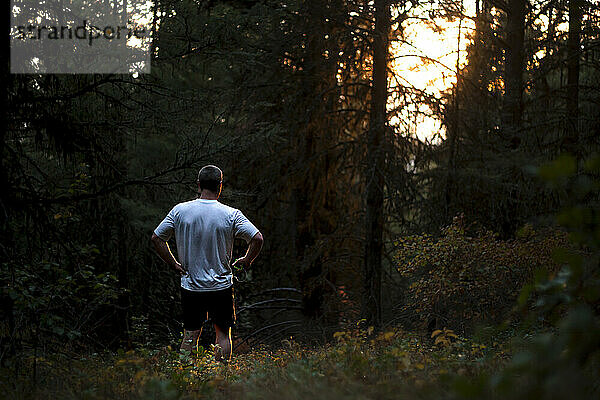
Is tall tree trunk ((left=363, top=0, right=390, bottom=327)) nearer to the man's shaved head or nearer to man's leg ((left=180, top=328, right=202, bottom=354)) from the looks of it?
the man's shaved head

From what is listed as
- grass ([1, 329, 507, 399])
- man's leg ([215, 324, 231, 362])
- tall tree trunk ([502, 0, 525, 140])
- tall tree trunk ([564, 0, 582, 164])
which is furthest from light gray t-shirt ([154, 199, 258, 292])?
tall tree trunk ([502, 0, 525, 140])

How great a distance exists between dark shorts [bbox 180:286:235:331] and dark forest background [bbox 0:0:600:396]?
1.34 m

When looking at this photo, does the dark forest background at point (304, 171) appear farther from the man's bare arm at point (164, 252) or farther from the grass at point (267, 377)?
the man's bare arm at point (164, 252)

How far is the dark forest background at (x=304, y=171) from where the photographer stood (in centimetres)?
748

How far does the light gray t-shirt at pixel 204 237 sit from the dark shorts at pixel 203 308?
0.23 ft

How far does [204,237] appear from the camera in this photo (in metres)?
6.26

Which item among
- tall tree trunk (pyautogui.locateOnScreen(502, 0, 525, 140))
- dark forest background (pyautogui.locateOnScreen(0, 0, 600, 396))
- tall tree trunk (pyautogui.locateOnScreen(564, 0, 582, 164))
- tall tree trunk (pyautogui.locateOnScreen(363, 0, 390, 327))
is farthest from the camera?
tall tree trunk (pyautogui.locateOnScreen(502, 0, 525, 140))

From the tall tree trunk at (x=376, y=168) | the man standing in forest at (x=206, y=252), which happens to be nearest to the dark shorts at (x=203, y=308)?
the man standing in forest at (x=206, y=252)

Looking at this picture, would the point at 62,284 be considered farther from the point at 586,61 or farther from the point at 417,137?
the point at 586,61

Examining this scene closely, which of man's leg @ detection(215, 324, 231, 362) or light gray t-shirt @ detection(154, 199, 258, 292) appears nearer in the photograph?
light gray t-shirt @ detection(154, 199, 258, 292)

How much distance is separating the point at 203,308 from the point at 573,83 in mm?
11848

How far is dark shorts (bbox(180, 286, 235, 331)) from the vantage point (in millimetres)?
6309

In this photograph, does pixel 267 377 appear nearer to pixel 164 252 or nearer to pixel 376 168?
pixel 164 252

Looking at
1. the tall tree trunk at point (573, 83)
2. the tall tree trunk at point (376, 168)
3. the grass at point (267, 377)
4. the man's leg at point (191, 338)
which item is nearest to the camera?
the grass at point (267, 377)
